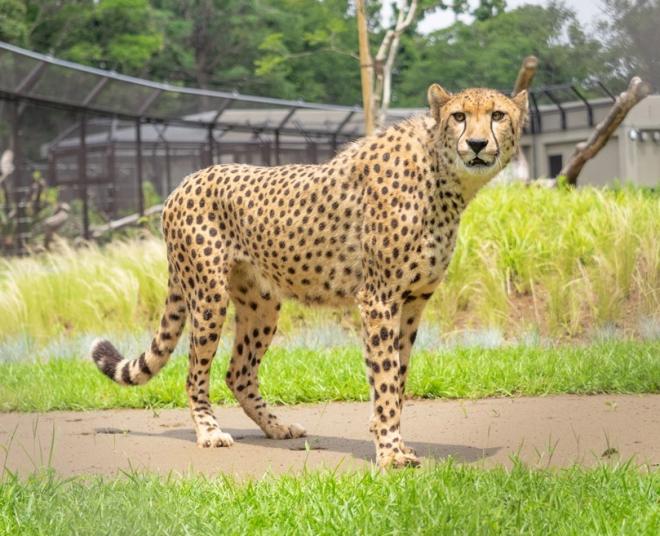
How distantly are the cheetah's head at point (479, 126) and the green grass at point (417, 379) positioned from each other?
1611 mm

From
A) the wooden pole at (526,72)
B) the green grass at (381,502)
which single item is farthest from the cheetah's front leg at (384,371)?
the wooden pole at (526,72)

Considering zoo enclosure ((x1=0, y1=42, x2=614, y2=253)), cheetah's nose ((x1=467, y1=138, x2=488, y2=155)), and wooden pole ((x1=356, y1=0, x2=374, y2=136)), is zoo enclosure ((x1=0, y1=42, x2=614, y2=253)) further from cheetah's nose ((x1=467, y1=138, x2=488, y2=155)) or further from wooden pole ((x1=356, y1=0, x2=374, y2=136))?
cheetah's nose ((x1=467, y1=138, x2=488, y2=155))

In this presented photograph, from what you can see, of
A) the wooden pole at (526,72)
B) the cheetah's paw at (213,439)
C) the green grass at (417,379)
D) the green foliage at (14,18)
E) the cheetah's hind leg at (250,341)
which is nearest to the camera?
the cheetah's paw at (213,439)

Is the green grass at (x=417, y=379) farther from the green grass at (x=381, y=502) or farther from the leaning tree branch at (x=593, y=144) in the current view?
the leaning tree branch at (x=593, y=144)

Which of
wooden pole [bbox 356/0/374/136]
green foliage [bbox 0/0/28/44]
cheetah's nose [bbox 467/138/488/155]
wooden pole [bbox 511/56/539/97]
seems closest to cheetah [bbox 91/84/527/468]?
cheetah's nose [bbox 467/138/488/155]

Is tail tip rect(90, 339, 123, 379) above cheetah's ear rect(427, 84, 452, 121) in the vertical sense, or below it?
below

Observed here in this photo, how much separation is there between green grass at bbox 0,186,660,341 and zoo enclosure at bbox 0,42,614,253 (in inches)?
36.2

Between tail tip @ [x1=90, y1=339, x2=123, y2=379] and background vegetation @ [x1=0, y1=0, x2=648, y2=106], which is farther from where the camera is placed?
background vegetation @ [x1=0, y1=0, x2=648, y2=106]

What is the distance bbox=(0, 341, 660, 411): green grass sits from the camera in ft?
16.1

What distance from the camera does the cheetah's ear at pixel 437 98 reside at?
351cm

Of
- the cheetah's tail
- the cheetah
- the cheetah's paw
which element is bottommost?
the cheetah's paw

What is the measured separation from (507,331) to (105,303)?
281cm

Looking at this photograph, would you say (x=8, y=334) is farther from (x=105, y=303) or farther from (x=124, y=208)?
(x=124, y=208)

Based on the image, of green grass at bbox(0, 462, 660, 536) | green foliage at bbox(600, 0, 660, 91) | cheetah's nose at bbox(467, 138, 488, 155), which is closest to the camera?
green foliage at bbox(600, 0, 660, 91)
